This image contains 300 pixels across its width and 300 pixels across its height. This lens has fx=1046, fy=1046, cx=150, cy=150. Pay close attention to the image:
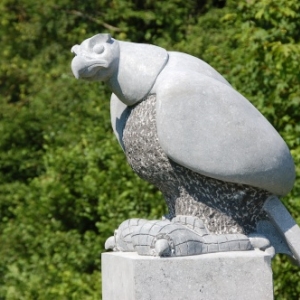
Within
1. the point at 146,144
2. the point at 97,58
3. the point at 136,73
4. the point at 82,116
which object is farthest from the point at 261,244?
the point at 82,116

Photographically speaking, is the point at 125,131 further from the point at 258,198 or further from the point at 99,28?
the point at 99,28

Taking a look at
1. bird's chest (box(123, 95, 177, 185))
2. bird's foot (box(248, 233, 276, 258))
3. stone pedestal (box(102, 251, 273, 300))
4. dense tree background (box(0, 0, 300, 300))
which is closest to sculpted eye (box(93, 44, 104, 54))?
bird's chest (box(123, 95, 177, 185))

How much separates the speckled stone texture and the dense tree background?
2.23 metres

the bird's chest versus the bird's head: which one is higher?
the bird's head

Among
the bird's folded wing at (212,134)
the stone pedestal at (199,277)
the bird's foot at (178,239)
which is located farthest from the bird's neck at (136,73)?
the stone pedestal at (199,277)

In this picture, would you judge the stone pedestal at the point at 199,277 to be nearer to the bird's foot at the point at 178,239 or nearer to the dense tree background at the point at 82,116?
the bird's foot at the point at 178,239

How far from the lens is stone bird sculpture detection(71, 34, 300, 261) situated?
453 centimetres

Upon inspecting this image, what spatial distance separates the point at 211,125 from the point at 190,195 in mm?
345

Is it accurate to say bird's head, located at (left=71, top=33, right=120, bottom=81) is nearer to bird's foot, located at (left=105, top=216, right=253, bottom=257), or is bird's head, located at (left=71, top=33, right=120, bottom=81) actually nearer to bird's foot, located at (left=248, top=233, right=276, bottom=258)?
bird's foot, located at (left=105, top=216, right=253, bottom=257)

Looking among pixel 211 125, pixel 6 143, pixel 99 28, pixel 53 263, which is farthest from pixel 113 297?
pixel 99 28

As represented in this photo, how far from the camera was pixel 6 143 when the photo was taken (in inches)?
408

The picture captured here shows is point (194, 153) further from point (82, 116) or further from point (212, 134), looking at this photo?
point (82, 116)

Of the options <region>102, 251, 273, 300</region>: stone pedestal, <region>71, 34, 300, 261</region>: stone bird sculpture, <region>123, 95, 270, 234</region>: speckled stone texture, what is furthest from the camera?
<region>123, 95, 270, 234</region>: speckled stone texture

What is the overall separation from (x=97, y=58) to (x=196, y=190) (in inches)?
29.0
